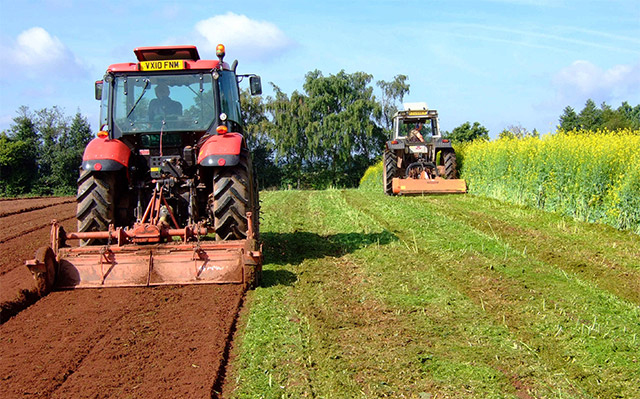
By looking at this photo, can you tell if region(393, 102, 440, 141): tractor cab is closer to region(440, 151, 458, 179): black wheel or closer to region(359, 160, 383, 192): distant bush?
region(440, 151, 458, 179): black wheel

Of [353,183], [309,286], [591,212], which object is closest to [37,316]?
[309,286]

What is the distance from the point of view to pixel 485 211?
12.5 metres

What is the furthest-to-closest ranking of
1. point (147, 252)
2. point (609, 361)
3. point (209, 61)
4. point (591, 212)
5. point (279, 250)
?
point (591, 212)
point (279, 250)
point (209, 61)
point (147, 252)
point (609, 361)

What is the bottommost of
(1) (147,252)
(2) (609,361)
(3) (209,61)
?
(2) (609,361)

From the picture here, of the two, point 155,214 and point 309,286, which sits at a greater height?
point 155,214

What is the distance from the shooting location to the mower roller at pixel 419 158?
16.4 m

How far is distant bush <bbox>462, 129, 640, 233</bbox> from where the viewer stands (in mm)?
9656

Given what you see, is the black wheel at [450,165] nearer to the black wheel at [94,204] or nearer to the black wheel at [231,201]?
the black wheel at [231,201]

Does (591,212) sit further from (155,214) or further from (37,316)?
(37,316)

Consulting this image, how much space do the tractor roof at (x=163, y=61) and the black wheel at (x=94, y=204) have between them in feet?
4.87

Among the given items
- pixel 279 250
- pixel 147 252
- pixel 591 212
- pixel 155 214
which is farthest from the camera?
pixel 591 212

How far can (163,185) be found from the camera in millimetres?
6980

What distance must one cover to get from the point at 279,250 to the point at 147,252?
2.64m

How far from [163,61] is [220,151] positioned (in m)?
1.54
